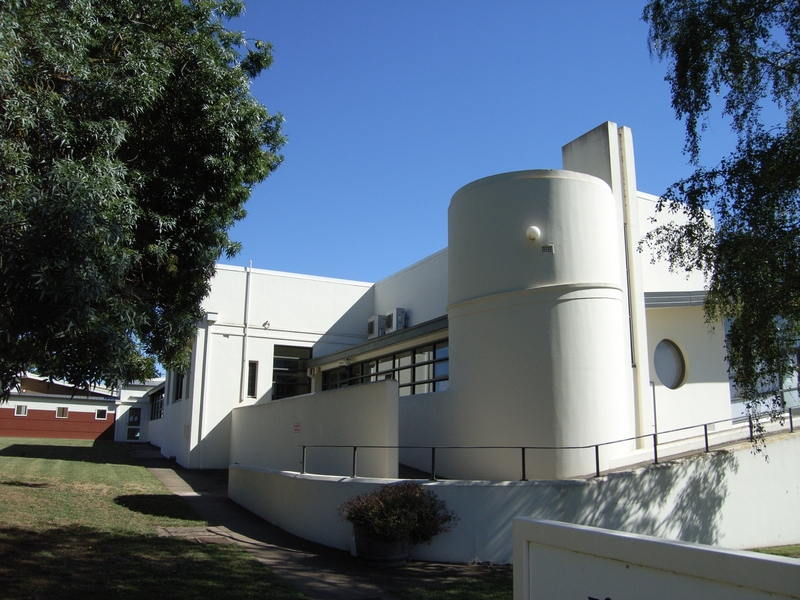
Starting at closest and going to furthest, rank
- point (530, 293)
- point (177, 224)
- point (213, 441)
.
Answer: point (177, 224), point (530, 293), point (213, 441)

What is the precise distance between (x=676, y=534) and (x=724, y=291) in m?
4.67

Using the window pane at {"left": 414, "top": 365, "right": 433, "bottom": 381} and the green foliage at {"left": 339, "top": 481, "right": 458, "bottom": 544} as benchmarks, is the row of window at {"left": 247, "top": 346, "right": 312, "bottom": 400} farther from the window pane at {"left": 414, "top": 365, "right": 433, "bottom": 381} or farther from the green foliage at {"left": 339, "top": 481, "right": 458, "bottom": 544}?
the green foliage at {"left": 339, "top": 481, "right": 458, "bottom": 544}

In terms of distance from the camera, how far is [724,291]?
1112 cm

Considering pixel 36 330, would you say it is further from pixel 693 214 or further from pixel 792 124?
pixel 792 124

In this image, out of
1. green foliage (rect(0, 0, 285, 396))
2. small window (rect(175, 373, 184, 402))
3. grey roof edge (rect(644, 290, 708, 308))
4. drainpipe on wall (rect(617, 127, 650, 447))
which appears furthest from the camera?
small window (rect(175, 373, 184, 402))

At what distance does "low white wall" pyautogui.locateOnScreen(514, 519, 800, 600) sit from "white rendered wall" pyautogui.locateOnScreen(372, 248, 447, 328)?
1477cm

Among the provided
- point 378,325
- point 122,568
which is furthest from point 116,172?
point 378,325

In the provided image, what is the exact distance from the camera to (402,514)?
428 inches

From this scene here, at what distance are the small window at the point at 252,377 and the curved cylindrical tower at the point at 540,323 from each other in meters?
11.5

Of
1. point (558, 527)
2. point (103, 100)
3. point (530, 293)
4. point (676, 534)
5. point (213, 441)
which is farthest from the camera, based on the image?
point (213, 441)

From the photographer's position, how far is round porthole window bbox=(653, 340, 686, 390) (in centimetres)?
1734

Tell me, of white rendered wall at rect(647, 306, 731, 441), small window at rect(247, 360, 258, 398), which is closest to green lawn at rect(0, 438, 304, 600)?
small window at rect(247, 360, 258, 398)

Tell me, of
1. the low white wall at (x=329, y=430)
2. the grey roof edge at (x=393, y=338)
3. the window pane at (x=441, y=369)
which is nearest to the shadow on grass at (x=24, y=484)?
the low white wall at (x=329, y=430)

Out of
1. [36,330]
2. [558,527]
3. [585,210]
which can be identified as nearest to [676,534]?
[585,210]
